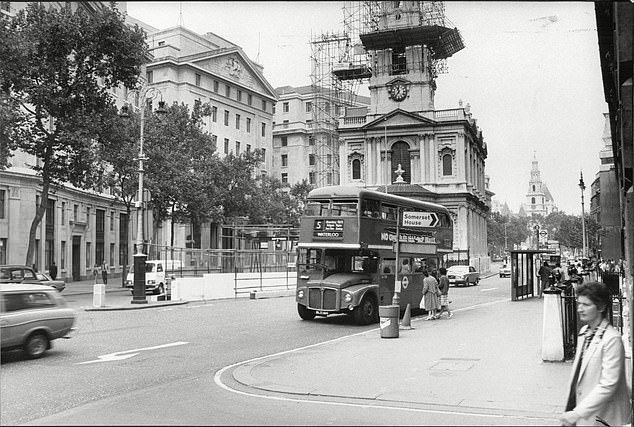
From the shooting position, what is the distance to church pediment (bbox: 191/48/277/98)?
77375 mm

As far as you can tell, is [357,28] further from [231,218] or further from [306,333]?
[306,333]

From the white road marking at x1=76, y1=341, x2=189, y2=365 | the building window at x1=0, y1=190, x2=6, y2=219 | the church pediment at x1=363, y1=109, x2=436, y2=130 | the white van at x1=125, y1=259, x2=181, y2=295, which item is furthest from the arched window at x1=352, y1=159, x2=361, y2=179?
the white road marking at x1=76, y1=341, x2=189, y2=365

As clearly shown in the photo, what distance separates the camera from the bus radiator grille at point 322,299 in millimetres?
20798

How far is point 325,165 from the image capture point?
89.9 metres

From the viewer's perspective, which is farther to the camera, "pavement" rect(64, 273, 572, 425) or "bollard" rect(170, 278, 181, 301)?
"bollard" rect(170, 278, 181, 301)

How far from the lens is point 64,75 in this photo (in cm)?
3288

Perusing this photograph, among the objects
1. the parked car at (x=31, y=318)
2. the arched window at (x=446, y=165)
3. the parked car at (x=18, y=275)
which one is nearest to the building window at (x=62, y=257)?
the parked car at (x=18, y=275)

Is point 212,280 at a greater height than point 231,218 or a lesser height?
lesser

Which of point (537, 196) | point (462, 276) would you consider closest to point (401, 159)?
point (462, 276)

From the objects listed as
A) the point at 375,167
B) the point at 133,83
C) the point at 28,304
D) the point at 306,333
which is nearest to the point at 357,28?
the point at 375,167

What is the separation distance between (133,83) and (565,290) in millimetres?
27843

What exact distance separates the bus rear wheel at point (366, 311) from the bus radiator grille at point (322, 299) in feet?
2.71

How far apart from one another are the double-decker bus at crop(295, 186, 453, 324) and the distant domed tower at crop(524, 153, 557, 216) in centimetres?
12400

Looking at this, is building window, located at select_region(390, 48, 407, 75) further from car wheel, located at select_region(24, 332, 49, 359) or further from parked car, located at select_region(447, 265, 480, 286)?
car wheel, located at select_region(24, 332, 49, 359)
